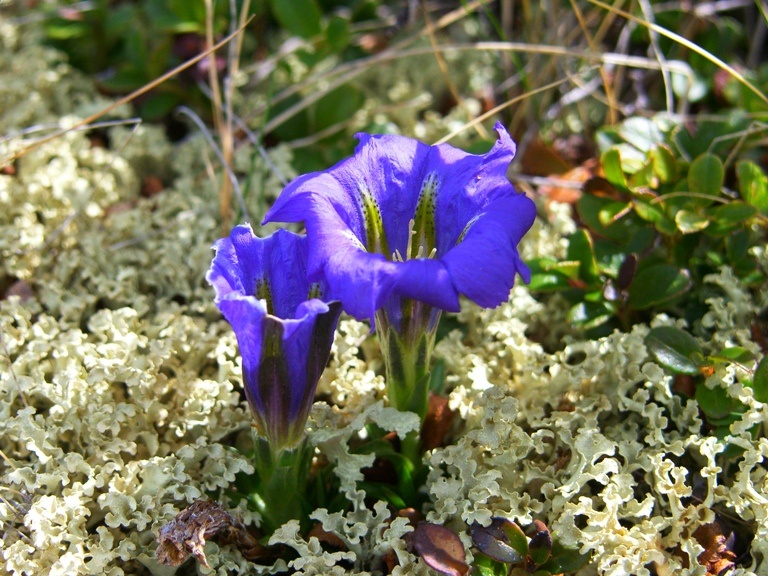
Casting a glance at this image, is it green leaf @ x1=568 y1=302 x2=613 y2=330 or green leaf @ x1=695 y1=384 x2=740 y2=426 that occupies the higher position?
green leaf @ x1=568 y1=302 x2=613 y2=330

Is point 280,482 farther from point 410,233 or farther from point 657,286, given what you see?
point 657,286

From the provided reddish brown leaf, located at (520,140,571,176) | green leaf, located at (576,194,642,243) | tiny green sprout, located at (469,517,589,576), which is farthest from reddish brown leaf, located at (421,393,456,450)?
reddish brown leaf, located at (520,140,571,176)

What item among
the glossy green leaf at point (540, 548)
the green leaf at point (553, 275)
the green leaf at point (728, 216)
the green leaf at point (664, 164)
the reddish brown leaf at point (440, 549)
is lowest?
the glossy green leaf at point (540, 548)

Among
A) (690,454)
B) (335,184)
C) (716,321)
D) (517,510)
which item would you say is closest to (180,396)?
(335,184)

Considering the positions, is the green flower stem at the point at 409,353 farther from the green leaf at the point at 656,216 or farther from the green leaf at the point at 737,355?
the green leaf at the point at 656,216

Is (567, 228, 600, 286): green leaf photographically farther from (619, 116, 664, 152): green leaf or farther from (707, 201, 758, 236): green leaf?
(619, 116, 664, 152): green leaf

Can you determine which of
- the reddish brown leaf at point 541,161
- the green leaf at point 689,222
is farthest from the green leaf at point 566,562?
the reddish brown leaf at point 541,161
